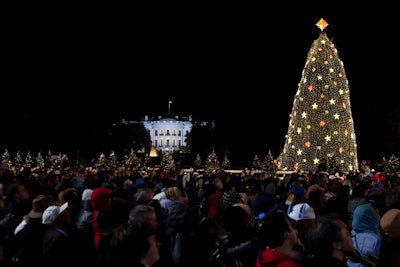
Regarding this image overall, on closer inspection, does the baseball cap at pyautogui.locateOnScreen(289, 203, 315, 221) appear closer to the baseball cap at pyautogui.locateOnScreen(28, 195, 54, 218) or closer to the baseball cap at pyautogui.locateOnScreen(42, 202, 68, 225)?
the baseball cap at pyautogui.locateOnScreen(42, 202, 68, 225)

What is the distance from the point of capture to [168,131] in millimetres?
149625

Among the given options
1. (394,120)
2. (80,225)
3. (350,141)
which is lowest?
(80,225)

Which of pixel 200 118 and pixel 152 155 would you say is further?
pixel 200 118

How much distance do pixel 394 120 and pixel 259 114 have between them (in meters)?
22.1

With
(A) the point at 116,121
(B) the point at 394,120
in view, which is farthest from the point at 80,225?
(A) the point at 116,121

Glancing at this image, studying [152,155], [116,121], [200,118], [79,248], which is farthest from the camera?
[200,118]

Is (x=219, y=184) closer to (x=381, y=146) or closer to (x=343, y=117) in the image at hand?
(x=343, y=117)

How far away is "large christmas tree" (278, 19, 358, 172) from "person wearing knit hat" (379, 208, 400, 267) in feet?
65.4

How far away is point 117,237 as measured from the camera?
12.6ft

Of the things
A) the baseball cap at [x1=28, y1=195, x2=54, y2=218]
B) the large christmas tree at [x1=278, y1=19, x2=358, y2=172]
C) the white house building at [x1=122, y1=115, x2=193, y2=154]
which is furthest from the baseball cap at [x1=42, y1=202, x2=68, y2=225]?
the white house building at [x1=122, y1=115, x2=193, y2=154]

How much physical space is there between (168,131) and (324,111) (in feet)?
414

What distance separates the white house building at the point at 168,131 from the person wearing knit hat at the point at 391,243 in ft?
471

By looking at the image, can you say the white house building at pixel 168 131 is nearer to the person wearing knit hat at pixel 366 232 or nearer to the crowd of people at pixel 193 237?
the crowd of people at pixel 193 237

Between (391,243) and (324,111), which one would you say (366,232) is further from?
(324,111)
